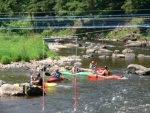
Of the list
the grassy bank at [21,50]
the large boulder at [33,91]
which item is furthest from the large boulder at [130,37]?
the large boulder at [33,91]

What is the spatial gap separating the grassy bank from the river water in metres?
3.57

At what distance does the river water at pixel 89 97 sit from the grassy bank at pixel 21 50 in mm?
3567

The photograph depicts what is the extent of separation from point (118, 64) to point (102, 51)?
835cm

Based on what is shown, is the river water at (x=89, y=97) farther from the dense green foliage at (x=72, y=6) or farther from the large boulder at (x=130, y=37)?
the dense green foliage at (x=72, y=6)

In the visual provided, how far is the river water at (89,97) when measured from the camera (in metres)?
18.5

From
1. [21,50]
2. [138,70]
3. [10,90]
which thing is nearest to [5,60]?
[21,50]

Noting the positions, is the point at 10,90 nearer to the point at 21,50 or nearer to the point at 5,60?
the point at 5,60

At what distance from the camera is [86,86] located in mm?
23734

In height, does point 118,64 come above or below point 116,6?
below

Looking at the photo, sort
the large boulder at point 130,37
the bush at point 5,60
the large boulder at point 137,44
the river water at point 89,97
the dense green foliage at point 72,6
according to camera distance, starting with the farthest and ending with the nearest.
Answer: the dense green foliage at point 72,6 → the large boulder at point 130,37 → the large boulder at point 137,44 → the bush at point 5,60 → the river water at point 89,97

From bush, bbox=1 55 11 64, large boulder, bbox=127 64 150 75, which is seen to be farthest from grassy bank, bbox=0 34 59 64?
large boulder, bbox=127 64 150 75

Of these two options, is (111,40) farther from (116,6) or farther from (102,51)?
(102,51)

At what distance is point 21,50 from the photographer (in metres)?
32.2

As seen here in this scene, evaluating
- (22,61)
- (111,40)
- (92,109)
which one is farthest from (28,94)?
(111,40)
